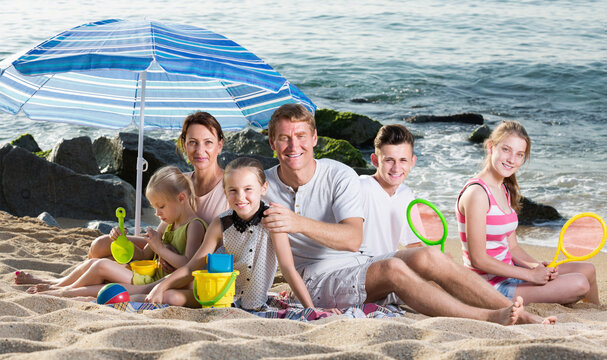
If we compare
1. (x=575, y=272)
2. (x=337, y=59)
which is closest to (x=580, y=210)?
(x=575, y=272)

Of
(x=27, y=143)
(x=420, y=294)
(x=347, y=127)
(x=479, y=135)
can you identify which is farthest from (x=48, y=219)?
(x=479, y=135)

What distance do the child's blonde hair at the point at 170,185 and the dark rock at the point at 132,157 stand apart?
4537 millimetres

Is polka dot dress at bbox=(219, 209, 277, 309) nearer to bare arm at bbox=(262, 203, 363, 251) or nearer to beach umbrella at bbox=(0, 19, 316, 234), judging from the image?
bare arm at bbox=(262, 203, 363, 251)

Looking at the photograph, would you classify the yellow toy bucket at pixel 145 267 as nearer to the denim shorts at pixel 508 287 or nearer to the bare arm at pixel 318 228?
the bare arm at pixel 318 228

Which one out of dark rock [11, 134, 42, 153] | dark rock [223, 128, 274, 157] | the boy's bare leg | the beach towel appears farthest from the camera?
dark rock [11, 134, 42, 153]

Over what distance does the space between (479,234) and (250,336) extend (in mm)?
1775

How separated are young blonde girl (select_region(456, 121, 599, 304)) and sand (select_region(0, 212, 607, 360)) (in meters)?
0.42

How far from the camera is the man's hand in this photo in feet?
11.0

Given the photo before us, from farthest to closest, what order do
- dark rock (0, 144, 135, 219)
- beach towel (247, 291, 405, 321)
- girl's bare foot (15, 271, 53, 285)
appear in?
dark rock (0, 144, 135, 219) < girl's bare foot (15, 271, 53, 285) < beach towel (247, 291, 405, 321)

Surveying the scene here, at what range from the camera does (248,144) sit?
9938 millimetres

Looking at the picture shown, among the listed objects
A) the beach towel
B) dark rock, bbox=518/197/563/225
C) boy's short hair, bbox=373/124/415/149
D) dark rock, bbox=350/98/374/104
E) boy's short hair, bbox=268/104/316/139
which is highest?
dark rock, bbox=350/98/374/104

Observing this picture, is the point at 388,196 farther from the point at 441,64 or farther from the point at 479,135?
the point at 441,64

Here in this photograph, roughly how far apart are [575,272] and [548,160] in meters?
7.40

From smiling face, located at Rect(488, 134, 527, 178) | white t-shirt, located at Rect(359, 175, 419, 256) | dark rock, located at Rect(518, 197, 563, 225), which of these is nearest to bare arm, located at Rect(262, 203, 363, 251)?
white t-shirt, located at Rect(359, 175, 419, 256)
